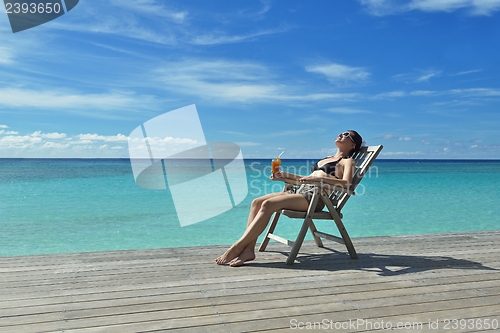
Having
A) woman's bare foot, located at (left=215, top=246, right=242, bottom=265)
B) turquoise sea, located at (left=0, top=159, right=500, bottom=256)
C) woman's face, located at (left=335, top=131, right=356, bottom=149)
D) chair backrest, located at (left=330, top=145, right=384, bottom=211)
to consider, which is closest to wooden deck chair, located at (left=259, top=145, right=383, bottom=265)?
chair backrest, located at (left=330, top=145, right=384, bottom=211)

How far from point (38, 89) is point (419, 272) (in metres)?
37.8

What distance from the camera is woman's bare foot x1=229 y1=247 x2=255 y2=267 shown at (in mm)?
3373

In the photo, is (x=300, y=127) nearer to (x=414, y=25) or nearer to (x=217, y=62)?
(x=217, y=62)

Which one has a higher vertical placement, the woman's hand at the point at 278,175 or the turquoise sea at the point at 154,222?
the woman's hand at the point at 278,175

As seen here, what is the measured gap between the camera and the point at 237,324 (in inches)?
87.1

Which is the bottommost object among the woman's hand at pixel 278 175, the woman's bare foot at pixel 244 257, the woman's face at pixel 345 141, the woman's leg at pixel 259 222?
the woman's bare foot at pixel 244 257

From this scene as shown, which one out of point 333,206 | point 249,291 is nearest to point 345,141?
point 333,206

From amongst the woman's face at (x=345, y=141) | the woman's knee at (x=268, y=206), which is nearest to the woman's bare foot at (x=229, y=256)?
the woman's knee at (x=268, y=206)

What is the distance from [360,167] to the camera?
3.77 m

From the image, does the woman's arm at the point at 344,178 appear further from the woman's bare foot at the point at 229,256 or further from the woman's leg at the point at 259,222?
the woman's bare foot at the point at 229,256

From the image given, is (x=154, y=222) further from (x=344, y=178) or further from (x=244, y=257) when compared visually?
(x=344, y=178)

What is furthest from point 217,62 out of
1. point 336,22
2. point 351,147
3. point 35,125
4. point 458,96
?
point 351,147

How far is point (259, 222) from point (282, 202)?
238 millimetres

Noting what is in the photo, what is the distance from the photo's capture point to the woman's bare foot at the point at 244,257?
337cm
